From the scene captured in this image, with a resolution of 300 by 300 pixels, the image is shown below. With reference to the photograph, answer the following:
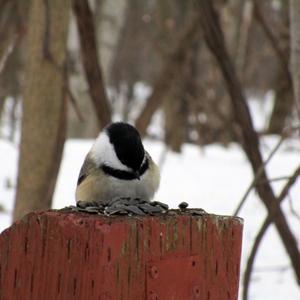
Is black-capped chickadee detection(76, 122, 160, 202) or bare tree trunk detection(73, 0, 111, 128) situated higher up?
bare tree trunk detection(73, 0, 111, 128)

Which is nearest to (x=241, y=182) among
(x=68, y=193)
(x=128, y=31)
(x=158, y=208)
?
(x=68, y=193)

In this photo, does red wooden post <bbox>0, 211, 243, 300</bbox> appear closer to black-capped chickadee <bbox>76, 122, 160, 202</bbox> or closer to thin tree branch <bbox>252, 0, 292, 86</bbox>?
black-capped chickadee <bbox>76, 122, 160, 202</bbox>

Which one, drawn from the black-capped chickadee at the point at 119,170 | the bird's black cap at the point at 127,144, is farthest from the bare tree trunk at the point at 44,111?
the bird's black cap at the point at 127,144

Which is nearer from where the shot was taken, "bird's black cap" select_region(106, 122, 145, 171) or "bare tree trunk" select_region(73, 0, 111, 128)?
"bird's black cap" select_region(106, 122, 145, 171)

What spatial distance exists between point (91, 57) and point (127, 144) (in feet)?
5.84

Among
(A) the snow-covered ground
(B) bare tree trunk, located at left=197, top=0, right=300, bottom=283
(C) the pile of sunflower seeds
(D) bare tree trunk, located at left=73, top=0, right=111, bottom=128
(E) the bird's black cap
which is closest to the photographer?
(C) the pile of sunflower seeds

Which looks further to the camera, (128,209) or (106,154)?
(106,154)

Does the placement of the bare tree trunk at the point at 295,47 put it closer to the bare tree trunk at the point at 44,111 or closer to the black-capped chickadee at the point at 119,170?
the bare tree trunk at the point at 44,111

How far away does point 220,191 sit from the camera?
19.5 ft

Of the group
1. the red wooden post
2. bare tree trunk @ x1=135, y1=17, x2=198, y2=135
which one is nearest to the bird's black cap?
the red wooden post

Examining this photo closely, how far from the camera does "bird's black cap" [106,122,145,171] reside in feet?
6.57

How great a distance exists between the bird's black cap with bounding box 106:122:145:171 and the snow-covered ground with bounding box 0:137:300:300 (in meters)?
2.30

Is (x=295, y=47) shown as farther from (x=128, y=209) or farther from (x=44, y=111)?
(x=128, y=209)

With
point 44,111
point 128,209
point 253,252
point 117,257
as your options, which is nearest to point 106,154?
point 128,209
